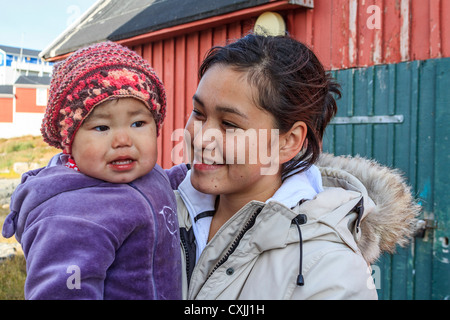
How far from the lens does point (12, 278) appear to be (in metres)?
7.22

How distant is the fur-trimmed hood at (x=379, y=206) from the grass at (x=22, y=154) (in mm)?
19980

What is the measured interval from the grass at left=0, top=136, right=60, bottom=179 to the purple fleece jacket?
19.8 metres

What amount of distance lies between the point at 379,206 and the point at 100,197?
48.0 inches

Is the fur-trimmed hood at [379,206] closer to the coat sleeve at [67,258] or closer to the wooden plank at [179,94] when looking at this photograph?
the coat sleeve at [67,258]

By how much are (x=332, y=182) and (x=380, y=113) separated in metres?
2.40

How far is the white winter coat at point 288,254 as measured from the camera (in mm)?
1344

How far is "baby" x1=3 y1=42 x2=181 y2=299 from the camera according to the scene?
1344 millimetres

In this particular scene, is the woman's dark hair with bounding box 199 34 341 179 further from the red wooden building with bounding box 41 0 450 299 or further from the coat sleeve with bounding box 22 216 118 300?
the red wooden building with bounding box 41 0 450 299

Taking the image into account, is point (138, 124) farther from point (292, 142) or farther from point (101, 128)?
point (292, 142)

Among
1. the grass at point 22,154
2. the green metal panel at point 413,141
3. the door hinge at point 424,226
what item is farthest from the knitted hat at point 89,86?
the grass at point 22,154

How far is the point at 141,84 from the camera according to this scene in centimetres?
173

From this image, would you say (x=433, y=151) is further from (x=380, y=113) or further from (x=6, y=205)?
(x=6, y=205)
